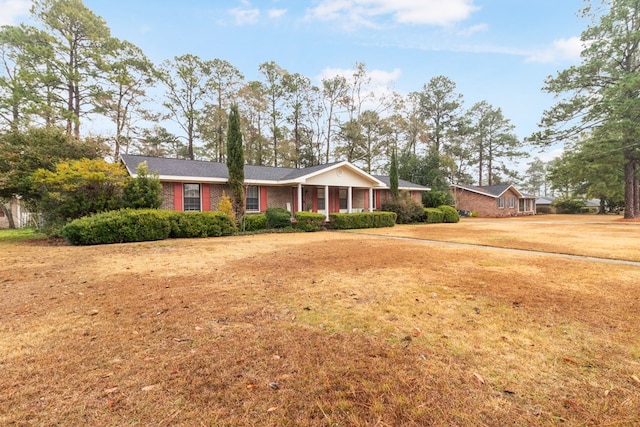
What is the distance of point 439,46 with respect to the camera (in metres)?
14.8

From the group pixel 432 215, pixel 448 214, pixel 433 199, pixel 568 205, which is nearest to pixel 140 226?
pixel 432 215

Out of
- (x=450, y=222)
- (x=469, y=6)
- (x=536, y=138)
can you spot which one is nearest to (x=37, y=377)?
(x=469, y=6)

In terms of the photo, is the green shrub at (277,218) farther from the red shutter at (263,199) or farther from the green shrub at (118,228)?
the green shrub at (118,228)

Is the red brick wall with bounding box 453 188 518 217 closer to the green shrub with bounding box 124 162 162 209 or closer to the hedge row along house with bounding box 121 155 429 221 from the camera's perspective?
the hedge row along house with bounding box 121 155 429 221

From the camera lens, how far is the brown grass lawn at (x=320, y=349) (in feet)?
6.35

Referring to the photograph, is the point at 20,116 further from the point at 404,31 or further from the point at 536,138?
the point at 536,138

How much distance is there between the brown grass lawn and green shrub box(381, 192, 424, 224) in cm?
1516

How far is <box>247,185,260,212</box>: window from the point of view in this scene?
17.2 m

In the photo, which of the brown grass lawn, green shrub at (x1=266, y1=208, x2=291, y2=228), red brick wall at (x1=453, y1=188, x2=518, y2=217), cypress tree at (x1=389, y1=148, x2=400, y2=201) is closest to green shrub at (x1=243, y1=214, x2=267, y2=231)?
green shrub at (x1=266, y1=208, x2=291, y2=228)

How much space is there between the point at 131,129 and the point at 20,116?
6477 mm

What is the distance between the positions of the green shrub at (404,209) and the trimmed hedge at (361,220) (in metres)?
1.64

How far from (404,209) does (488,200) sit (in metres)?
17.5

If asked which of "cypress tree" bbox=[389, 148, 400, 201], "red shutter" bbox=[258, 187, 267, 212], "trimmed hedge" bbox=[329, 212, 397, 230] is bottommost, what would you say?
"trimmed hedge" bbox=[329, 212, 397, 230]

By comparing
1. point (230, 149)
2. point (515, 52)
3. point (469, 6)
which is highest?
point (469, 6)
